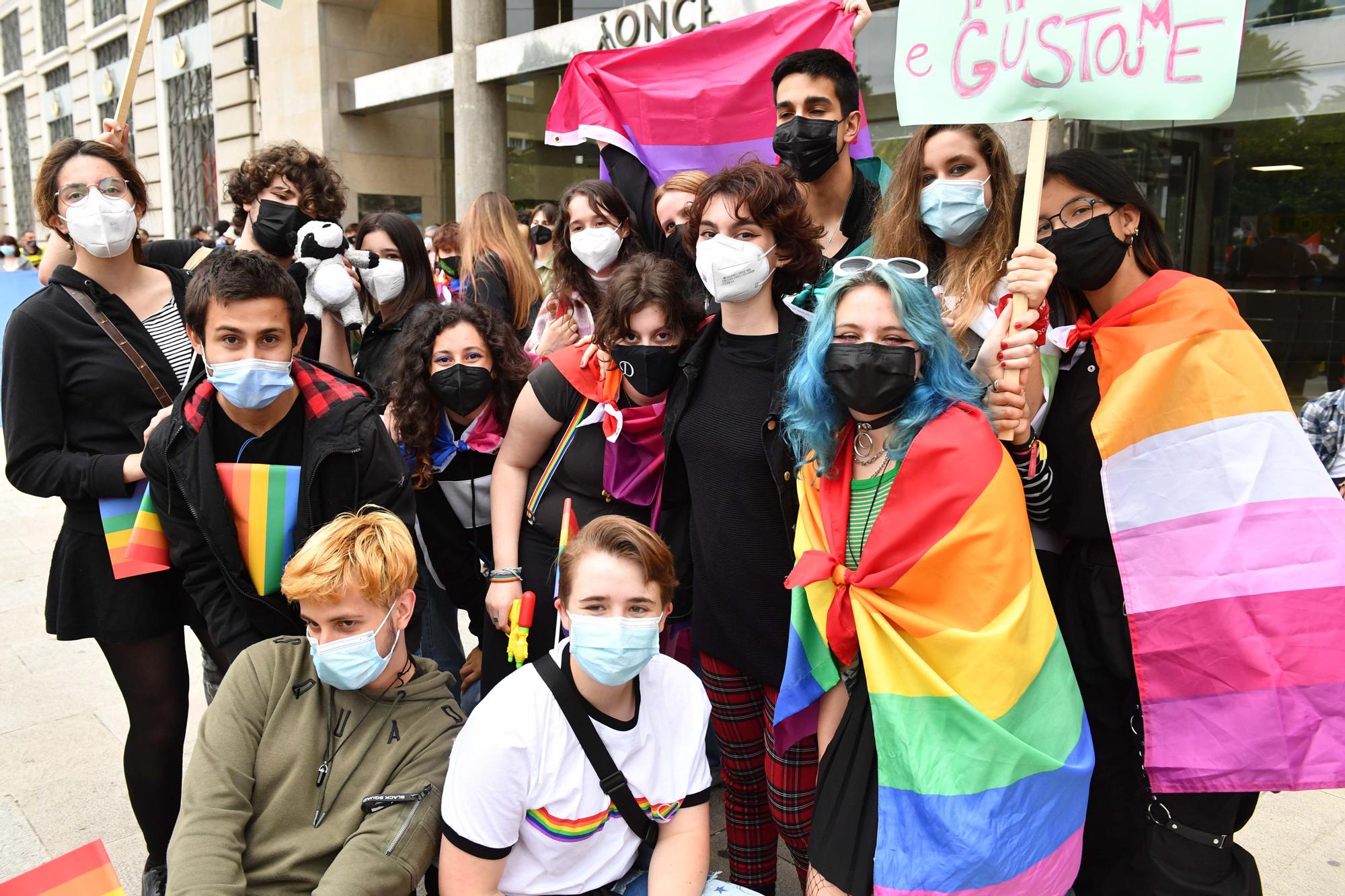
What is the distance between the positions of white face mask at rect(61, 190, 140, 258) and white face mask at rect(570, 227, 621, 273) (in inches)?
56.6

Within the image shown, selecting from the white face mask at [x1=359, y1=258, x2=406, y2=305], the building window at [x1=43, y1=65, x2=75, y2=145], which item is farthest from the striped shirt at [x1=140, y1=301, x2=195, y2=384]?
the building window at [x1=43, y1=65, x2=75, y2=145]

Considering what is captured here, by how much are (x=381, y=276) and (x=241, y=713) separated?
83.5 inches

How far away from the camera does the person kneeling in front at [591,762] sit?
2.05 m

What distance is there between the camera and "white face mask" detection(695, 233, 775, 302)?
8.05 ft

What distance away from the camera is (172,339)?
2824 millimetres

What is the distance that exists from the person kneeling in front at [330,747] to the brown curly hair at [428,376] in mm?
725

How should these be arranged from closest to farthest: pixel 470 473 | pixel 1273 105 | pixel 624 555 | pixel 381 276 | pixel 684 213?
1. pixel 624 555
2. pixel 684 213
3. pixel 470 473
4. pixel 381 276
5. pixel 1273 105

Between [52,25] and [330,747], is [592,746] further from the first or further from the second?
[52,25]

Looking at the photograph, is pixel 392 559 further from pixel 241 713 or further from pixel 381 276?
pixel 381 276

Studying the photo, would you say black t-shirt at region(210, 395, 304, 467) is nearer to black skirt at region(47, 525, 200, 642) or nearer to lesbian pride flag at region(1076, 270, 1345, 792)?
black skirt at region(47, 525, 200, 642)

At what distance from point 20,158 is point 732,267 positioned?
112ft

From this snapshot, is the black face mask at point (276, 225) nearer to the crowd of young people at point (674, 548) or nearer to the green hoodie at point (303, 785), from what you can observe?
the crowd of young people at point (674, 548)

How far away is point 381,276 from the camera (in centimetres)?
390

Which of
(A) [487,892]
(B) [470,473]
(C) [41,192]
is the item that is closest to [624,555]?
(A) [487,892]
